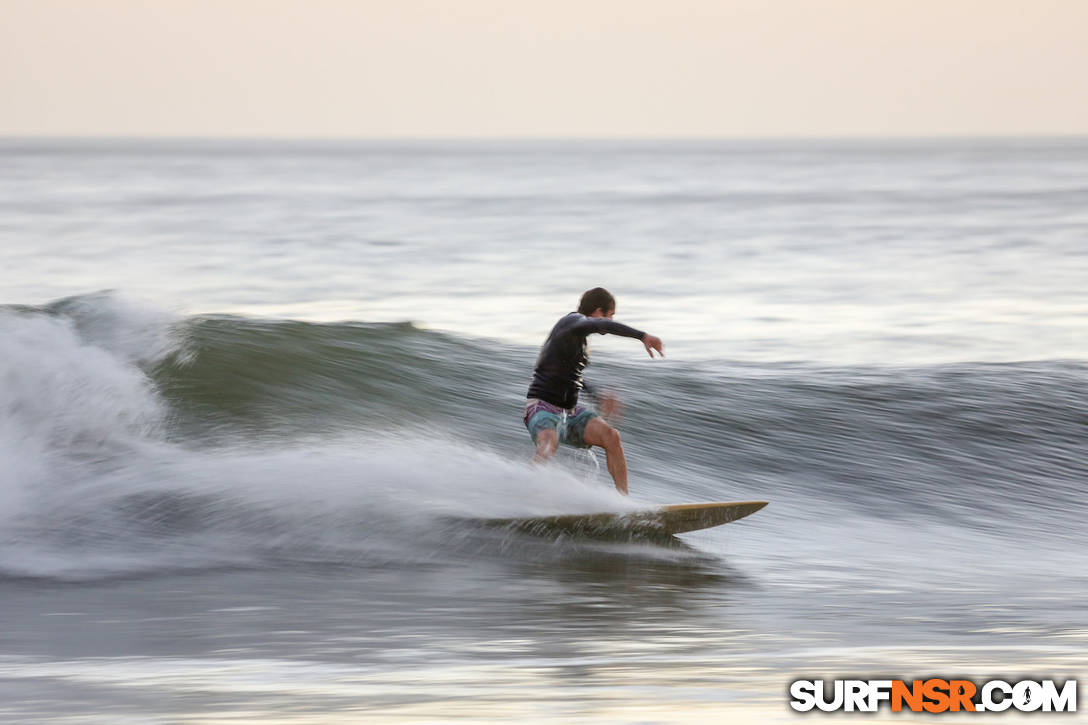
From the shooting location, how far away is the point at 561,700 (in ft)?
19.3

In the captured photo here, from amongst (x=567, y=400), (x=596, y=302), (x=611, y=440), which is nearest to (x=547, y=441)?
(x=567, y=400)

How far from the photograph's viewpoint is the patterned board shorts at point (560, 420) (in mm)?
9453

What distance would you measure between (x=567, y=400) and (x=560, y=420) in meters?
0.14

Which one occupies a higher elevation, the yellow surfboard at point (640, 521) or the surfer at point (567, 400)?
the surfer at point (567, 400)

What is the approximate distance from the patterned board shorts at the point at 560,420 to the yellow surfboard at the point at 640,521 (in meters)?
0.54

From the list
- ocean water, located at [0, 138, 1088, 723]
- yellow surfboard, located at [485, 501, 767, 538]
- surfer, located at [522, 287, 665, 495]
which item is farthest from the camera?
surfer, located at [522, 287, 665, 495]

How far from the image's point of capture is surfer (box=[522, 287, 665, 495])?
938cm

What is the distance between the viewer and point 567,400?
31.1 ft

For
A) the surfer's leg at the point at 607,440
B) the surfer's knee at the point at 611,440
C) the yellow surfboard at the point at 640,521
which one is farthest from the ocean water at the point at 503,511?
the surfer's knee at the point at 611,440

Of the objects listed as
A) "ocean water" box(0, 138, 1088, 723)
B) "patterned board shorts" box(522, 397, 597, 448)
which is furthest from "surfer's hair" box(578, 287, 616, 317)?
"ocean water" box(0, 138, 1088, 723)

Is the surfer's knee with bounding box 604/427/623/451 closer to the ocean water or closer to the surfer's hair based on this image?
the ocean water

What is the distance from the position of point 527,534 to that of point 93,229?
47.9 meters

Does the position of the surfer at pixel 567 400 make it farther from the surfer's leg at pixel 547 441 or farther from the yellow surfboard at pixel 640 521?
the yellow surfboard at pixel 640 521

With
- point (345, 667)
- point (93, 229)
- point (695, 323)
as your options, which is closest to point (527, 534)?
point (345, 667)
